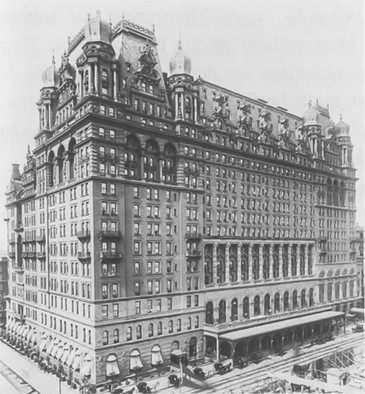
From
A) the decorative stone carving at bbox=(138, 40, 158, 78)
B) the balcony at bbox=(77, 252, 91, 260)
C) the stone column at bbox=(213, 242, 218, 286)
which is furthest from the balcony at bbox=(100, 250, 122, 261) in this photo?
the decorative stone carving at bbox=(138, 40, 158, 78)

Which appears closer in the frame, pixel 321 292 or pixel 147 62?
pixel 147 62

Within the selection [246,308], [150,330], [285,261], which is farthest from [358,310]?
[150,330]

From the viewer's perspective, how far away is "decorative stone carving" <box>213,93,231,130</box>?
2901 inches

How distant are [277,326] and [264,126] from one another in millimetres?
36631

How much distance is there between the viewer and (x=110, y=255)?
55.6 m

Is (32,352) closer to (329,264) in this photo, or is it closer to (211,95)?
(211,95)

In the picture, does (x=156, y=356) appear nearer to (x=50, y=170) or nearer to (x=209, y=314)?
(x=209, y=314)

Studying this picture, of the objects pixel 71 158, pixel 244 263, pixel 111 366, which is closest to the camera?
pixel 111 366

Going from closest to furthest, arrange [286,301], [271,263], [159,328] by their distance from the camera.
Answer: [159,328], [271,263], [286,301]

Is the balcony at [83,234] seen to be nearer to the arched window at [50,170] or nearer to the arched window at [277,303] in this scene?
the arched window at [50,170]

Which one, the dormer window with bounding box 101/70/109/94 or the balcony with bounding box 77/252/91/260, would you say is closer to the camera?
the balcony with bounding box 77/252/91/260

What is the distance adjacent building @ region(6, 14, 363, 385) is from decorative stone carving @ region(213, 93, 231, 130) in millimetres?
297

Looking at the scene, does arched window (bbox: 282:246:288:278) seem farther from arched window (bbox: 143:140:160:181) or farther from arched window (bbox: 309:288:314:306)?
arched window (bbox: 143:140:160:181)

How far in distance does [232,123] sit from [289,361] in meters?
40.8
